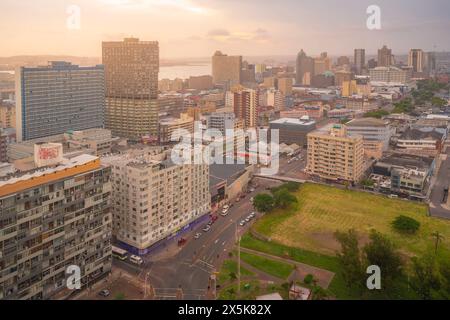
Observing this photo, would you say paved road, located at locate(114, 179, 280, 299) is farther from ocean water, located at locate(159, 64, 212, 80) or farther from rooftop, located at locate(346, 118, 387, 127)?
ocean water, located at locate(159, 64, 212, 80)

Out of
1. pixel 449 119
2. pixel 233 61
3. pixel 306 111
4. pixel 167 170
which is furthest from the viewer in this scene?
pixel 233 61

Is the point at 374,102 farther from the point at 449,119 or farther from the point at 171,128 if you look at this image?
the point at 171,128

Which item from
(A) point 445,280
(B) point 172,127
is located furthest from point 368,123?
(A) point 445,280

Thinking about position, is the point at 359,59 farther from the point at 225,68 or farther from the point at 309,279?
the point at 309,279

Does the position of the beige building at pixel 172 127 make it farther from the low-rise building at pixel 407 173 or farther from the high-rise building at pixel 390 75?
the high-rise building at pixel 390 75

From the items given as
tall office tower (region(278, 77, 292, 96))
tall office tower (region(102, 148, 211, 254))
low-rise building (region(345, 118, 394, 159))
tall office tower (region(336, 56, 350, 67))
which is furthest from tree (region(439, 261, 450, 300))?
tall office tower (region(336, 56, 350, 67))

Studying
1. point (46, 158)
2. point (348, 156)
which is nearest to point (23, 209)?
point (46, 158)

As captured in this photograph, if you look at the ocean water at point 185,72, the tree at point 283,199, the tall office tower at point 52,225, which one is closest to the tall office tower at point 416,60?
the ocean water at point 185,72

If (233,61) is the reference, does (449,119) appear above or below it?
below
